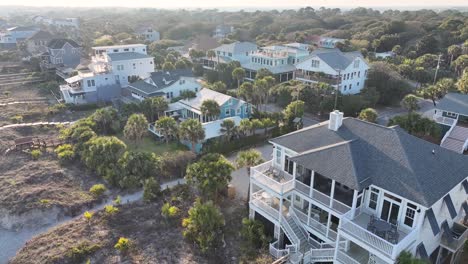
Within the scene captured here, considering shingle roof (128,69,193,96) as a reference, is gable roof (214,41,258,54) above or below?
above

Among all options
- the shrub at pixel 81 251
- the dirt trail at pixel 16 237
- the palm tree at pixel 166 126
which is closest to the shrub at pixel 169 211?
the dirt trail at pixel 16 237

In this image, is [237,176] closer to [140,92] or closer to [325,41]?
[140,92]

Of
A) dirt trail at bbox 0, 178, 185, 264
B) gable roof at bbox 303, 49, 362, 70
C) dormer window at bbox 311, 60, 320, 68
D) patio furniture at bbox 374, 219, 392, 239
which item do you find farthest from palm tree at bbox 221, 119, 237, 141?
dormer window at bbox 311, 60, 320, 68

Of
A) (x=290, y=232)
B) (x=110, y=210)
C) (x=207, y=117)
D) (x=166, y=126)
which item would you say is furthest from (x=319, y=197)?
(x=207, y=117)

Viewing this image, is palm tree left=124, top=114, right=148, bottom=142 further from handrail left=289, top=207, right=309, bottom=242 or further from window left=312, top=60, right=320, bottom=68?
window left=312, top=60, right=320, bottom=68

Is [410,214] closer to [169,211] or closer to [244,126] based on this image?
[169,211]

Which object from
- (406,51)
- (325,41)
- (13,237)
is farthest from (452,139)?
(325,41)

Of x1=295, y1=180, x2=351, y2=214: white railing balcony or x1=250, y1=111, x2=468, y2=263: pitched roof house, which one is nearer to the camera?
x1=250, y1=111, x2=468, y2=263: pitched roof house
